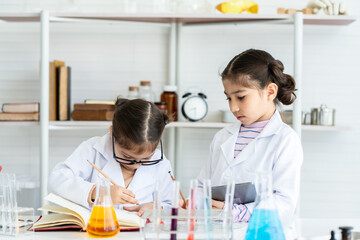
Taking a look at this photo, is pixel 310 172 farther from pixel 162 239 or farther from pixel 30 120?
pixel 162 239

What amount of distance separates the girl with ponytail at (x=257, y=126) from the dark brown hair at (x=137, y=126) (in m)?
0.28

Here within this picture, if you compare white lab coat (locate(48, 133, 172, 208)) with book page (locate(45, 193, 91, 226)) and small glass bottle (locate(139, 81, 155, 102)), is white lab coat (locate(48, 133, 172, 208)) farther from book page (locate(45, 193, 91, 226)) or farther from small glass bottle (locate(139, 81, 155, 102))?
small glass bottle (locate(139, 81, 155, 102))

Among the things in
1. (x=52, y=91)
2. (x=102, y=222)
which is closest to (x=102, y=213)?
(x=102, y=222)

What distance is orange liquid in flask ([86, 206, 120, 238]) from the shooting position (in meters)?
1.31

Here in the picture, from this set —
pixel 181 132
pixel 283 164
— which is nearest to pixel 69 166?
pixel 283 164

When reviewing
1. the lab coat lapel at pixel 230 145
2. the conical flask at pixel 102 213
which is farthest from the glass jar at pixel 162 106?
the conical flask at pixel 102 213

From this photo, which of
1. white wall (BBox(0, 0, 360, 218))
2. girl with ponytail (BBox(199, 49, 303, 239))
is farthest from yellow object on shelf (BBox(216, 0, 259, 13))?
girl with ponytail (BBox(199, 49, 303, 239))

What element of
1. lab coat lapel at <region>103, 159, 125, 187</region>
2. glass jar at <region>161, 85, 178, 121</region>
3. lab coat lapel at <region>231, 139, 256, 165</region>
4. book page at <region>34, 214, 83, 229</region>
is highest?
glass jar at <region>161, 85, 178, 121</region>

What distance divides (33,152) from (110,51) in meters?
0.83

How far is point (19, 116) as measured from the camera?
2.79 m

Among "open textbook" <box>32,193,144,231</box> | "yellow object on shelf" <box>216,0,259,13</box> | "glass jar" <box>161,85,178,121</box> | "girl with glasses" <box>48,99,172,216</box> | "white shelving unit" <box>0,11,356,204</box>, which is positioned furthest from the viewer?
"glass jar" <box>161,85,178,121</box>

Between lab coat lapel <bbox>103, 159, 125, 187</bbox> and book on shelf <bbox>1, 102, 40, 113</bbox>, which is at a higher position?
book on shelf <bbox>1, 102, 40, 113</bbox>

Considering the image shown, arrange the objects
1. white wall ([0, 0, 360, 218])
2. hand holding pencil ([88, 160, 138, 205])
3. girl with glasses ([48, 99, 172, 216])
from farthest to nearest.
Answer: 1. white wall ([0, 0, 360, 218])
2. girl with glasses ([48, 99, 172, 216])
3. hand holding pencil ([88, 160, 138, 205])

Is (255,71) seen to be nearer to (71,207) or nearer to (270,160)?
(270,160)
